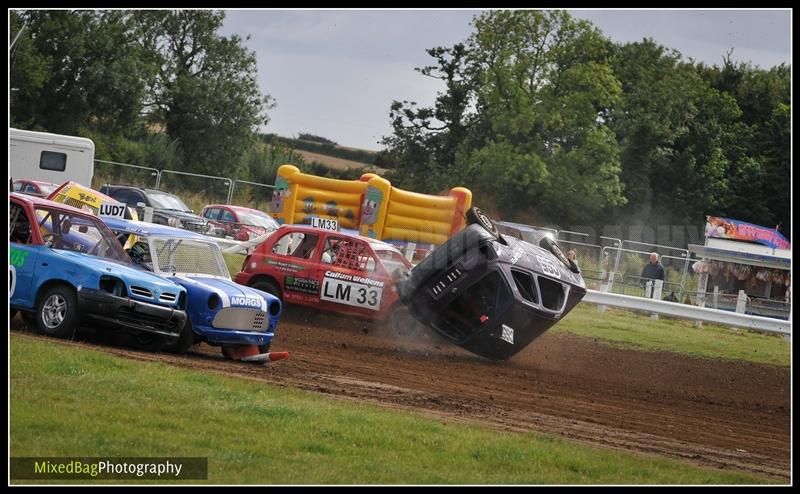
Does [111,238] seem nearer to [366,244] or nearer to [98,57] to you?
[366,244]

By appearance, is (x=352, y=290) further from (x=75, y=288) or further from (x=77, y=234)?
(x=75, y=288)

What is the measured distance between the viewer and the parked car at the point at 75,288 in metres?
11.4

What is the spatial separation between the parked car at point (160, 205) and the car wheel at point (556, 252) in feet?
48.7

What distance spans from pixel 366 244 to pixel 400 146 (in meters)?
33.7

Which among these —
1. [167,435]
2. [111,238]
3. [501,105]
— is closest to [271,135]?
[501,105]

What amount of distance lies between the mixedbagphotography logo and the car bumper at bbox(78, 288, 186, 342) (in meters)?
4.35

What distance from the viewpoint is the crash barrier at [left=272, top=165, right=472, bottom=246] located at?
2803 cm

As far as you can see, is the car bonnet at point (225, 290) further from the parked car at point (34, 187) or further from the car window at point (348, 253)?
the parked car at point (34, 187)

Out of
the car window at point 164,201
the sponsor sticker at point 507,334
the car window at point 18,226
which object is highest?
the car window at point 164,201

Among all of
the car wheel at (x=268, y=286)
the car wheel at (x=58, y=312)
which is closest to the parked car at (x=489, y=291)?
the car wheel at (x=268, y=286)

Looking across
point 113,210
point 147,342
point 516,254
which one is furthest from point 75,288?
point 113,210

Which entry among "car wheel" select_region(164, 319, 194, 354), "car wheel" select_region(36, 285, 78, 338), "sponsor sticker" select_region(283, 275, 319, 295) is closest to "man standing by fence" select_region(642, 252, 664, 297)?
"sponsor sticker" select_region(283, 275, 319, 295)

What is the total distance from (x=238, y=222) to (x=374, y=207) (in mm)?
5244

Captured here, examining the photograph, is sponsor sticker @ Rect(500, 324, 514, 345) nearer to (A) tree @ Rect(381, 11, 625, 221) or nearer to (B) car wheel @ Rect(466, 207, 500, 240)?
(B) car wheel @ Rect(466, 207, 500, 240)
